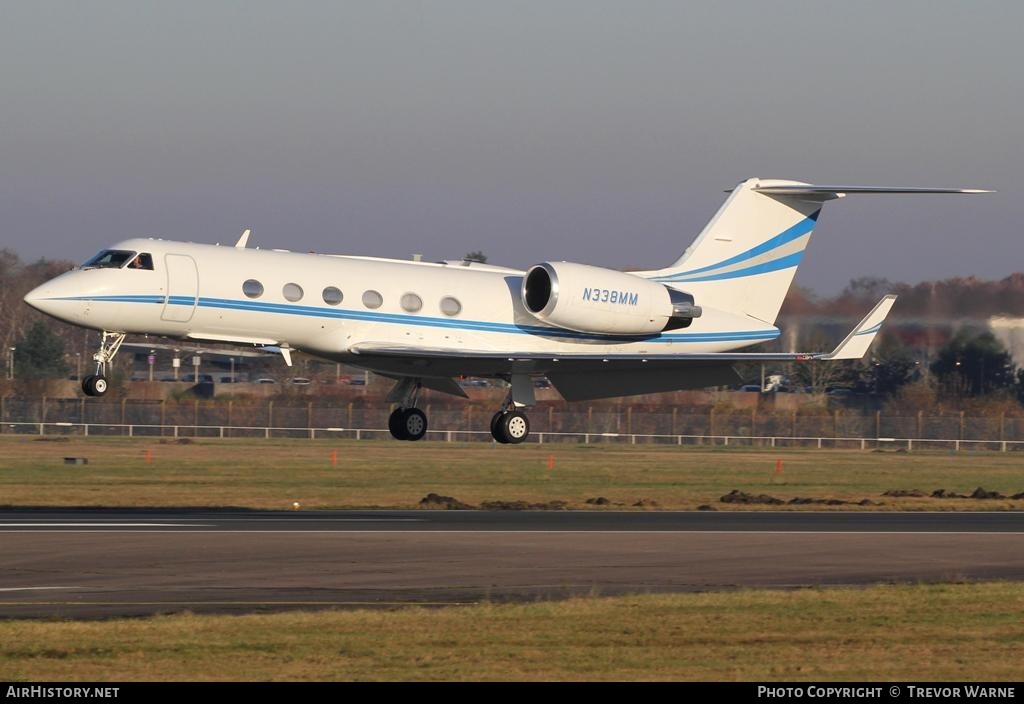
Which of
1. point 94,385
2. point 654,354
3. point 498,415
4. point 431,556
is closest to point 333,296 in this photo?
point 94,385

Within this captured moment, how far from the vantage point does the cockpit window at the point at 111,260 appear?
28016 millimetres

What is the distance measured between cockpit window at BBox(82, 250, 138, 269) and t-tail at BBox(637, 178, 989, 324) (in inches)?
443

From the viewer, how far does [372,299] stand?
29594 mm

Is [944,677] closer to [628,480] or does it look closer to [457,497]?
[457,497]

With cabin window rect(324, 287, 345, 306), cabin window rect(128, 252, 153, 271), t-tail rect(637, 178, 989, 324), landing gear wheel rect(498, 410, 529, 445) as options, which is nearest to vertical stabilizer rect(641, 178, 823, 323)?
t-tail rect(637, 178, 989, 324)

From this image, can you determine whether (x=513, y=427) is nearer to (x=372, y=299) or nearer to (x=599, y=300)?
(x=599, y=300)

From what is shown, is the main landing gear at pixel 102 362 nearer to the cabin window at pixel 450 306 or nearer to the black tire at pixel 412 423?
the cabin window at pixel 450 306

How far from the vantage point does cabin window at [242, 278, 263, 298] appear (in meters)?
28.2

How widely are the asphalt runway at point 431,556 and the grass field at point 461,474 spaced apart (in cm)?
502

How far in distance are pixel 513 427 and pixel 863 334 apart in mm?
7747

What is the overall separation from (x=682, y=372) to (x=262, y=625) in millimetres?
19237

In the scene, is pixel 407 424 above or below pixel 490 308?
below

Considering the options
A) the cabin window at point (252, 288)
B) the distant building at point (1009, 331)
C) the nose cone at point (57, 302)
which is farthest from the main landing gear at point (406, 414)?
the distant building at point (1009, 331)

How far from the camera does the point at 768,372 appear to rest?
246 feet
